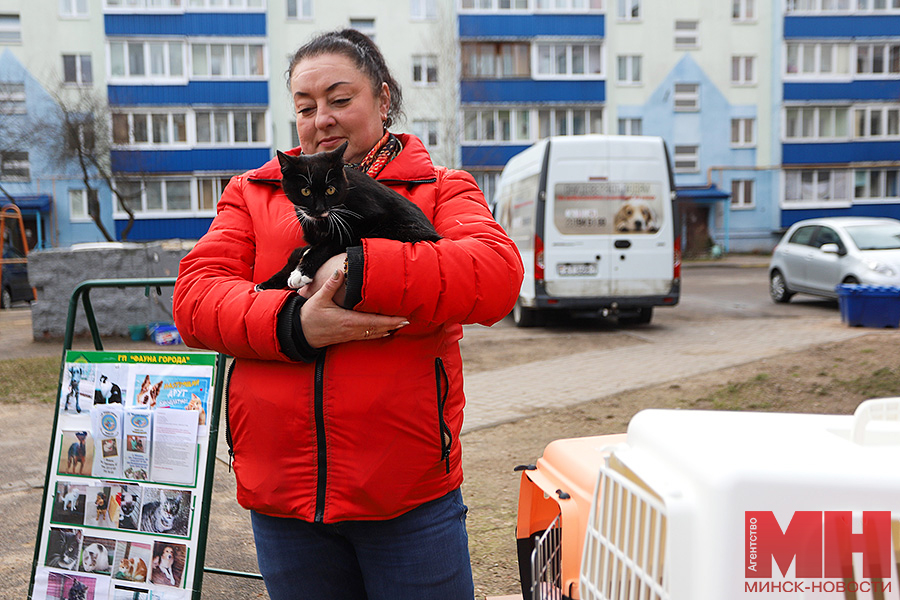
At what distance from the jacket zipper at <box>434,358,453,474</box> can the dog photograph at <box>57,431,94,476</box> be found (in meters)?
1.70

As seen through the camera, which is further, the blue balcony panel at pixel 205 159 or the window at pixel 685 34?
the window at pixel 685 34

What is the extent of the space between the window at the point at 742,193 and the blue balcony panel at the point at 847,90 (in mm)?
4835

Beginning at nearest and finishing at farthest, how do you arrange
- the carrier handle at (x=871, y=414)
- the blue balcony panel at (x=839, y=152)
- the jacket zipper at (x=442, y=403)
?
the carrier handle at (x=871, y=414) → the jacket zipper at (x=442, y=403) → the blue balcony panel at (x=839, y=152)

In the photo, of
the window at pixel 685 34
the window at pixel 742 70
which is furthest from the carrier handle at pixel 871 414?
the window at pixel 742 70

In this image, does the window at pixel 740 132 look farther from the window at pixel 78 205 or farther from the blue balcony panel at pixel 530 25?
the window at pixel 78 205

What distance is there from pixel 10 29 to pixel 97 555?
131ft

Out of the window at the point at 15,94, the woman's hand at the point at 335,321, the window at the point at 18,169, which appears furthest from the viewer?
the window at the point at 15,94

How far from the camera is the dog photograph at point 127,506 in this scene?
8.85 ft

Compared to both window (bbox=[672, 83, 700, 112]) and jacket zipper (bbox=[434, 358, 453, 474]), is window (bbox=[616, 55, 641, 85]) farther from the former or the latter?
jacket zipper (bbox=[434, 358, 453, 474])

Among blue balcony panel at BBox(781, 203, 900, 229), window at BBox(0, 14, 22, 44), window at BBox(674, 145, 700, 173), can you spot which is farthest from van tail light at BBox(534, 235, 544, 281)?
window at BBox(0, 14, 22, 44)

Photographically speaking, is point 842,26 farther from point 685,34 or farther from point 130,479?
point 130,479

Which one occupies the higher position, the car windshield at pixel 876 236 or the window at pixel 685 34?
the window at pixel 685 34

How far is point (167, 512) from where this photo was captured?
268cm

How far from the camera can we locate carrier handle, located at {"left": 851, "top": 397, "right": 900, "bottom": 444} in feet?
3.99
